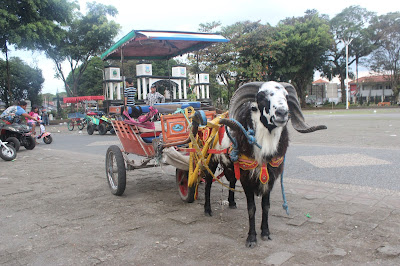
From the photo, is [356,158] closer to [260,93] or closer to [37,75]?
[260,93]

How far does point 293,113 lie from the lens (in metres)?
3.67

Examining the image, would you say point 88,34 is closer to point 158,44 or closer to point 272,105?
point 158,44

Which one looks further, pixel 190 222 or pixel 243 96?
pixel 190 222

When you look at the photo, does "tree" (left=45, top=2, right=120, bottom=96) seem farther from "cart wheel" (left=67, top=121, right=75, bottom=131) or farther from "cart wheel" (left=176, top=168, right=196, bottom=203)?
"cart wheel" (left=176, top=168, right=196, bottom=203)

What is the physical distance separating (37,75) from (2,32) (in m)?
19.2

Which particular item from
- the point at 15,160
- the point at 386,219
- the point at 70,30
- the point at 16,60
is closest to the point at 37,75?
the point at 16,60

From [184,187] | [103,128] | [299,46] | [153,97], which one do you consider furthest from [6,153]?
[299,46]

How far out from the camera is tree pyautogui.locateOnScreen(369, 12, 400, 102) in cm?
4434

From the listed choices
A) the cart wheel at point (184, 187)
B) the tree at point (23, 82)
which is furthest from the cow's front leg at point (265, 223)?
the tree at point (23, 82)

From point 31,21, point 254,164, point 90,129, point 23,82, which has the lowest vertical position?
point 90,129

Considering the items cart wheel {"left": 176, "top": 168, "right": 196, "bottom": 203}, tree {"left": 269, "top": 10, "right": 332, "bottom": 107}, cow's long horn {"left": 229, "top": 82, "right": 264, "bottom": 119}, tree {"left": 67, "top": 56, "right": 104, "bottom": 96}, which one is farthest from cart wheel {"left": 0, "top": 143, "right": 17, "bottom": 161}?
tree {"left": 67, "top": 56, "right": 104, "bottom": 96}

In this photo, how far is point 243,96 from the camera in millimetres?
3518

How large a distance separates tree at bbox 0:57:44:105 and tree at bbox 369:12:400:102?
45.8m

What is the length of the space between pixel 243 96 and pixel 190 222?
1.74m
